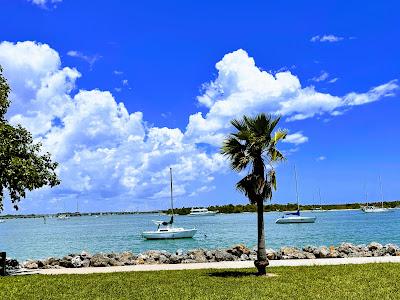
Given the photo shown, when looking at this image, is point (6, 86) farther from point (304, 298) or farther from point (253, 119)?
point (304, 298)

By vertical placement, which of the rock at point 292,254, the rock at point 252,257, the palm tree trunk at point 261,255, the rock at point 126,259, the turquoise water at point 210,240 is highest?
the palm tree trunk at point 261,255

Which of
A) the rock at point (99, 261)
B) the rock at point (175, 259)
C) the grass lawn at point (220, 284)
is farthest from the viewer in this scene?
the rock at point (175, 259)

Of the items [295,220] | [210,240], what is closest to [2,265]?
[210,240]

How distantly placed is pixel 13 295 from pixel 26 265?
13859mm

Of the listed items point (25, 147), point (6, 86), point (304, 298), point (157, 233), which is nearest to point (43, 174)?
point (25, 147)

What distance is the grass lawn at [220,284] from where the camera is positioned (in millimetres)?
17000

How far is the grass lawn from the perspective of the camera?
55.8ft

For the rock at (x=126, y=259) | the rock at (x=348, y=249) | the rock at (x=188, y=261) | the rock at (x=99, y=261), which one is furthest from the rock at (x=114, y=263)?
the rock at (x=348, y=249)

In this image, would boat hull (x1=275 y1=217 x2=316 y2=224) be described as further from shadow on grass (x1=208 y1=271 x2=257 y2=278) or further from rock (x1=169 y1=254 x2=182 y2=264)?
shadow on grass (x1=208 y1=271 x2=257 y2=278)

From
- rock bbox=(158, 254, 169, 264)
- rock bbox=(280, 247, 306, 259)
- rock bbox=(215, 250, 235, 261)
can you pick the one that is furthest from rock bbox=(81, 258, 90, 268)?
rock bbox=(280, 247, 306, 259)

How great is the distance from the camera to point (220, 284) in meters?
19.3

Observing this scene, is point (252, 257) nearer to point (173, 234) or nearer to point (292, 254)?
point (292, 254)

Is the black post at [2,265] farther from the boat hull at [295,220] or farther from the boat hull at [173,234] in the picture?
the boat hull at [295,220]

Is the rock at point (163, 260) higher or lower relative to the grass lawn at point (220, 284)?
lower
